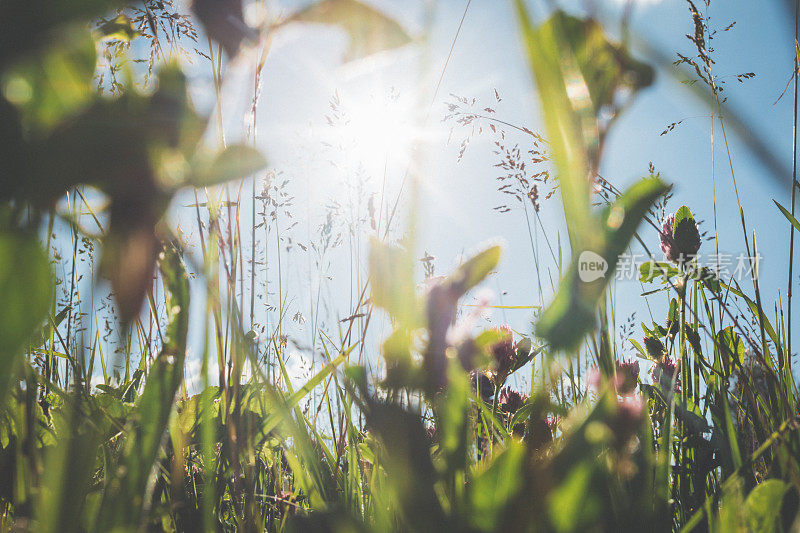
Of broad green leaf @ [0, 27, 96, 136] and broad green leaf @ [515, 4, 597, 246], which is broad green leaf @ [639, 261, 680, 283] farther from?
broad green leaf @ [0, 27, 96, 136]

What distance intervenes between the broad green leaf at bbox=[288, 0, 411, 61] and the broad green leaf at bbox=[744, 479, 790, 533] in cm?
39

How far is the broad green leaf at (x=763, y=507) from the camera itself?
0.37 m

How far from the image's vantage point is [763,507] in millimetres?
373

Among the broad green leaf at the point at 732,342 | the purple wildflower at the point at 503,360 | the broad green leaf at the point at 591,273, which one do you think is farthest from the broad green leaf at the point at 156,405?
the broad green leaf at the point at 732,342

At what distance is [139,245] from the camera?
25cm

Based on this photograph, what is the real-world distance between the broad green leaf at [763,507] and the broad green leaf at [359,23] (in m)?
0.39

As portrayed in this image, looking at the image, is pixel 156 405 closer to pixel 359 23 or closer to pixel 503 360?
pixel 359 23

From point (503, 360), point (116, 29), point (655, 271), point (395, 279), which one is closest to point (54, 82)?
point (116, 29)

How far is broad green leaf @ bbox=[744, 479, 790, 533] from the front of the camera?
0.37 m

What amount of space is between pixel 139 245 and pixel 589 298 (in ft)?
0.71

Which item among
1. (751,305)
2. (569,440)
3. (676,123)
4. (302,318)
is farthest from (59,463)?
(676,123)

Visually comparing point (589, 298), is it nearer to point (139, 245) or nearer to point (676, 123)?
point (139, 245)

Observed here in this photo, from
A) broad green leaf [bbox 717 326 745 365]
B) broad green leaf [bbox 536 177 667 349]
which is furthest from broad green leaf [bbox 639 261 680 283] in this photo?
broad green leaf [bbox 536 177 667 349]

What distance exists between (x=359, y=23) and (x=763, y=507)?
428mm
